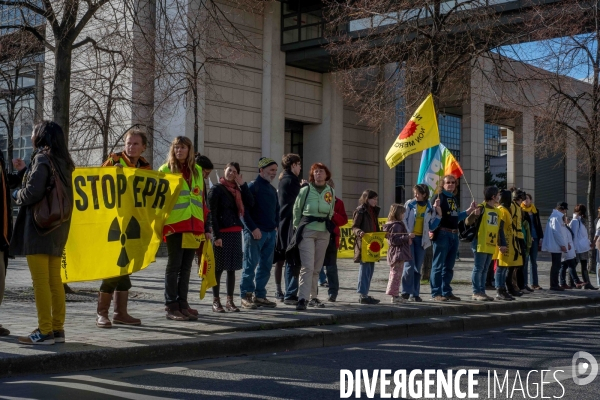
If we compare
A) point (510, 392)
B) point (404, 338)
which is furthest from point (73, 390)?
point (404, 338)

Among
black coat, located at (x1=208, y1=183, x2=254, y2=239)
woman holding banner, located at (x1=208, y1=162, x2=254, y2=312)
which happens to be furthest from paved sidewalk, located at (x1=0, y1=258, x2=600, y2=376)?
black coat, located at (x1=208, y1=183, x2=254, y2=239)

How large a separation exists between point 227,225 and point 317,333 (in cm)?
195

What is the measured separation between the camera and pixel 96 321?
28.4ft

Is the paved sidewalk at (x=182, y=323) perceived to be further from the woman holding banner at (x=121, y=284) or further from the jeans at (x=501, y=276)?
the jeans at (x=501, y=276)

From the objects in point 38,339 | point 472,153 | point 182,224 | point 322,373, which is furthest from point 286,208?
point 472,153

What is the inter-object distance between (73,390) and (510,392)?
326cm

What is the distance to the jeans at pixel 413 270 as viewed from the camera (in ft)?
39.8

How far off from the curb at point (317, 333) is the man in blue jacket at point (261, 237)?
1.33 meters

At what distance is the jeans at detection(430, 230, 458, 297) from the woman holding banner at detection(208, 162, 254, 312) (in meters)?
3.64

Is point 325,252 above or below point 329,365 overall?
above

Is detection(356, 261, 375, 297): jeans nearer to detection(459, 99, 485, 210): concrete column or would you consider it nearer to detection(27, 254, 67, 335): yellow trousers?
detection(27, 254, 67, 335): yellow trousers

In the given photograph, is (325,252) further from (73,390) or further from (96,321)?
(73,390)

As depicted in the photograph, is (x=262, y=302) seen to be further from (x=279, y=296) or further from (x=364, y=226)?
(x=364, y=226)

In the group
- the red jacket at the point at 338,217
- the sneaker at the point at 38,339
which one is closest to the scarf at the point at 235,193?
the red jacket at the point at 338,217
